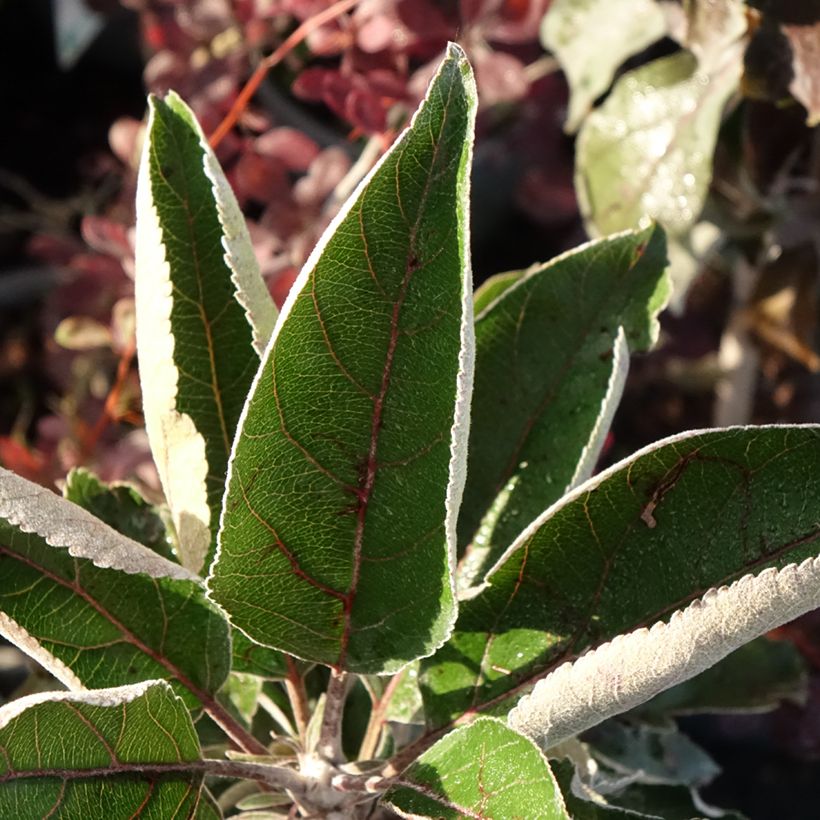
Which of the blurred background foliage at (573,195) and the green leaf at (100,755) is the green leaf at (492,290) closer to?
the blurred background foliage at (573,195)

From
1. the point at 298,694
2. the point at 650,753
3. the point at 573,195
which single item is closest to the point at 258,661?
the point at 298,694

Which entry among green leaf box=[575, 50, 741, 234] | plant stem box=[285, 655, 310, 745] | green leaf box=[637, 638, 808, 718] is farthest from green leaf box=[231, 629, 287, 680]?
green leaf box=[575, 50, 741, 234]

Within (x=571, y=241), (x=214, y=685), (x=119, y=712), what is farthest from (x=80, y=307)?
(x=119, y=712)

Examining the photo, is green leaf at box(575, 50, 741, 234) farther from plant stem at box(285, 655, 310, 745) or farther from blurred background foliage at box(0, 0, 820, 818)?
plant stem at box(285, 655, 310, 745)

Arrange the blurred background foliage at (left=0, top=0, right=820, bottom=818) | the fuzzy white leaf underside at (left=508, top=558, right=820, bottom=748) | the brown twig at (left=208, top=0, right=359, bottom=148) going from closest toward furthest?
the fuzzy white leaf underside at (left=508, top=558, right=820, bottom=748), the blurred background foliage at (left=0, top=0, right=820, bottom=818), the brown twig at (left=208, top=0, right=359, bottom=148)

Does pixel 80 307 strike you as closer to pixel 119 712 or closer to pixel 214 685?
pixel 214 685
